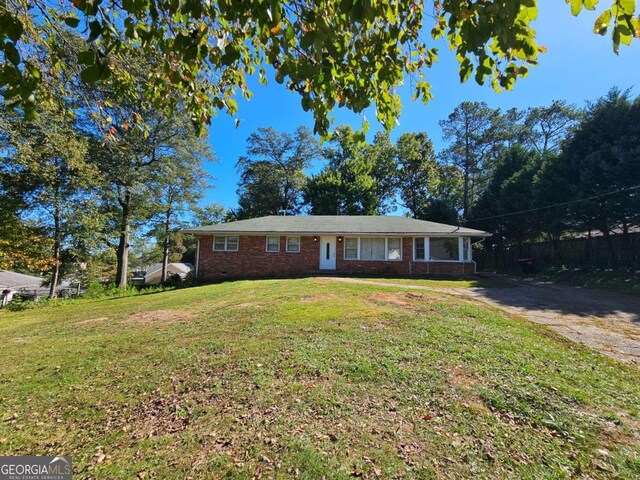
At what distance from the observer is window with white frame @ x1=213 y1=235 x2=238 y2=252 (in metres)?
17.4

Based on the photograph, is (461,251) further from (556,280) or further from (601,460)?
(601,460)

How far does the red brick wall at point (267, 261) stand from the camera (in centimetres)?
1697

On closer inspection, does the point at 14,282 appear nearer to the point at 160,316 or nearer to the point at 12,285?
the point at 12,285

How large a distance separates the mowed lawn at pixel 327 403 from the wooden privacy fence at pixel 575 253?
14.4 meters

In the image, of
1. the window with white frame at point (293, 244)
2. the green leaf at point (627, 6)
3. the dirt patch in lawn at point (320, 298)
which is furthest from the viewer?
the window with white frame at point (293, 244)

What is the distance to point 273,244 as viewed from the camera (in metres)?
17.4

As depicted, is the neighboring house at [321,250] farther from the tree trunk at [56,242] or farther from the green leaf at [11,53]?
the green leaf at [11,53]

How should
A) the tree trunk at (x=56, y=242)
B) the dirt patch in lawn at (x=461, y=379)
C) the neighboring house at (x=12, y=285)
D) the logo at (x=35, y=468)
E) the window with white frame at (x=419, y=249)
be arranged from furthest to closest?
the neighboring house at (x=12, y=285) < the window with white frame at (x=419, y=249) < the tree trunk at (x=56, y=242) < the dirt patch in lawn at (x=461, y=379) < the logo at (x=35, y=468)

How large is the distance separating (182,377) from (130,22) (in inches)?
146

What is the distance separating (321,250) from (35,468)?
595 inches

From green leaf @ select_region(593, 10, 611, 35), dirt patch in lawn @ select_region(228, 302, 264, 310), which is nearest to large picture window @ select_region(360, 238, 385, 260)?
dirt patch in lawn @ select_region(228, 302, 264, 310)

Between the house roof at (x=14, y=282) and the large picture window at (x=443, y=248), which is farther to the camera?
the house roof at (x=14, y=282)

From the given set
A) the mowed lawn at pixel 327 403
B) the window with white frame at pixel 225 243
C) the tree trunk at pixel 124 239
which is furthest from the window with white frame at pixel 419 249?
the tree trunk at pixel 124 239

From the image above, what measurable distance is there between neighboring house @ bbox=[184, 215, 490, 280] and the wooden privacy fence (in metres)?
6.45
